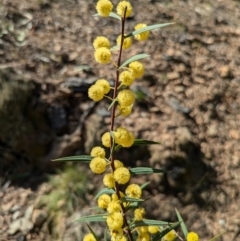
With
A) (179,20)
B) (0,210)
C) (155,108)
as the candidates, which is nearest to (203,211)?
(155,108)

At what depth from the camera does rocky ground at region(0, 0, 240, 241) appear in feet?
10.6

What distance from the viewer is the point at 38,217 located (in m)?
3.04

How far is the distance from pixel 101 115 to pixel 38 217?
0.82m

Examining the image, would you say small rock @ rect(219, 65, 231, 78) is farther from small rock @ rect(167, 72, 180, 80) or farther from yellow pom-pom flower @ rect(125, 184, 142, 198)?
yellow pom-pom flower @ rect(125, 184, 142, 198)

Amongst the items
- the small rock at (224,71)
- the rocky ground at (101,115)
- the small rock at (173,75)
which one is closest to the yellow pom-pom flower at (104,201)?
the rocky ground at (101,115)

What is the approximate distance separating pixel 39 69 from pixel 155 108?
0.88 m

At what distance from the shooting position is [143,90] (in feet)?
12.0

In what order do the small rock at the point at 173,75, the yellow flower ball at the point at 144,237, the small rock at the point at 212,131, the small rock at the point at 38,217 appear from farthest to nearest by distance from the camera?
1. the small rock at the point at 173,75
2. the small rock at the point at 212,131
3. the small rock at the point at 38,217
4. the yellow flower ball at the point at 144,237

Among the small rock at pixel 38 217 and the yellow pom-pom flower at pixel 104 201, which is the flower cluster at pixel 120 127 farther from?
the small rock at pixel 38 217

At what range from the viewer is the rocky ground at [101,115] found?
3225 millimetres

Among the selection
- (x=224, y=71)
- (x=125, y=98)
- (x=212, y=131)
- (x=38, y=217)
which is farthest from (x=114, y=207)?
(x=224, y=71)

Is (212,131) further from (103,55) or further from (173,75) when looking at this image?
(103,55)

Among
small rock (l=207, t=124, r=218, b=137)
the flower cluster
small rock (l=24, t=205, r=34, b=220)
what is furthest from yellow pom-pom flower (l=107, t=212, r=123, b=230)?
small rock (l=207, t=124, r=218, b=137)

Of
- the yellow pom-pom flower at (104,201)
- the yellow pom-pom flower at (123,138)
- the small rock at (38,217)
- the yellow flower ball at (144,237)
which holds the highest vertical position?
the yellow pom-pom flower at (123,138)
